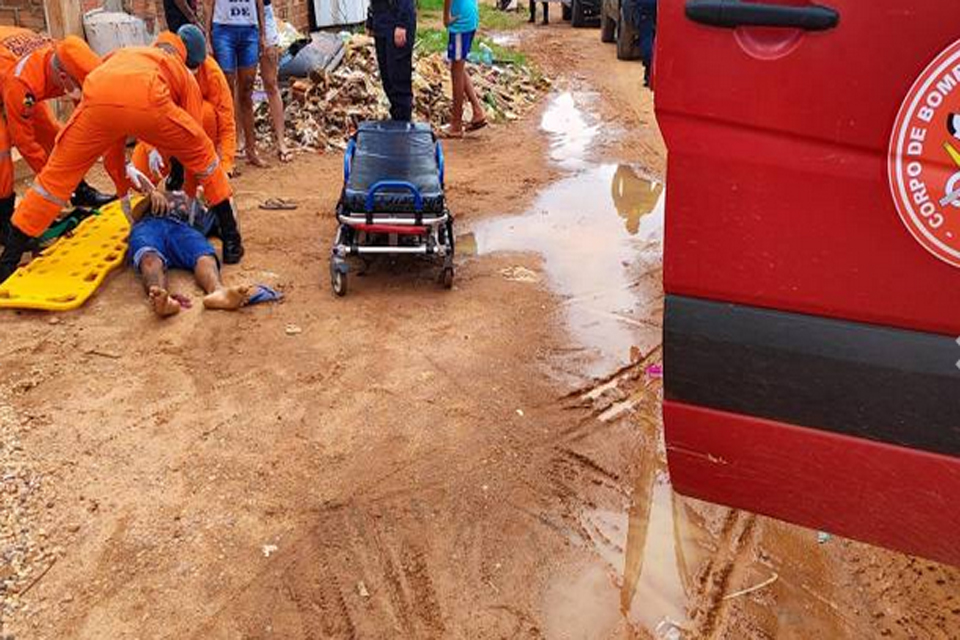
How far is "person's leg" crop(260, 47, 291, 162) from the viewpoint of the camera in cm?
757

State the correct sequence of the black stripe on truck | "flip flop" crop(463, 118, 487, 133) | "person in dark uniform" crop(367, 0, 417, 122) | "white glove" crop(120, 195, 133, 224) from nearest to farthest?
the black stripe on truck, "white glove" crop(120, 195, 133, 224), "person in dark uniform" crop(367, 0, 417, 122), "flip flop" crop(463, 118, 487, 133)

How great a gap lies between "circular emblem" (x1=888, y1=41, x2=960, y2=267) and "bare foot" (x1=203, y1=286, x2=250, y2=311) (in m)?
3.77

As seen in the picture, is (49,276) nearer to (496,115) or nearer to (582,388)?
(582,388)

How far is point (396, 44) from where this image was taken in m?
7.38

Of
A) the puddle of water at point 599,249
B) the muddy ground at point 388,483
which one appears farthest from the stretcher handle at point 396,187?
the puddle of water at point 599,249

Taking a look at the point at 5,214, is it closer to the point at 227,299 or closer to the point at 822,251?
the point at 227,299

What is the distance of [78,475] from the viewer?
3.40 metres

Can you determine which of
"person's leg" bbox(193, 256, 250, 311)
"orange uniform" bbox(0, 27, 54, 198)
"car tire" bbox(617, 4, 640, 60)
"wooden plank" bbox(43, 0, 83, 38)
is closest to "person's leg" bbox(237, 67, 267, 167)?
"wooden plank" bbox(43, 0, 83, 38)

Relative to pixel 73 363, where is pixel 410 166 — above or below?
above

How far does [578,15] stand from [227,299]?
53.7 feet

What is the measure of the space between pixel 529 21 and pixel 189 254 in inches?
657

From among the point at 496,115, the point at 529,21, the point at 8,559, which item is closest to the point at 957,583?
the point at 8,559

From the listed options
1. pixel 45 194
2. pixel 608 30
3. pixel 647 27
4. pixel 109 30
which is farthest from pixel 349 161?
pixel 608 30

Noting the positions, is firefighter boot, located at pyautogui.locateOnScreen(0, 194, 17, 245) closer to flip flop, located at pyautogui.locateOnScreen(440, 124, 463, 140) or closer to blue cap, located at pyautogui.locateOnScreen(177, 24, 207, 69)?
blue cap, located at pyautogui.locateOnScreen(177, 24, 207, 69)
